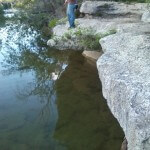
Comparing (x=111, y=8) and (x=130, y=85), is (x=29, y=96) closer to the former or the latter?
(x=130, y=85)

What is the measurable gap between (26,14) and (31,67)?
15869 mm

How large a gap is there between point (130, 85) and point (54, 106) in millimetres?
4318

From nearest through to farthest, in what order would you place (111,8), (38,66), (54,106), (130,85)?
(130,85), (54,106), (38,66), (111,8)

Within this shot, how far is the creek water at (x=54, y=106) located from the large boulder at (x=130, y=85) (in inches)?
65.3

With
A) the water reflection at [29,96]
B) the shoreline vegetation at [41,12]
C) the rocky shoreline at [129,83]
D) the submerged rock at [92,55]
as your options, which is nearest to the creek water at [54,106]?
the water reflection at [29,96]

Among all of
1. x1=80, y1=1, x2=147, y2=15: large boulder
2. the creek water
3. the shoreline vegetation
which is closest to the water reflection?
the creek water

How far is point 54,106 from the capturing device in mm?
9172

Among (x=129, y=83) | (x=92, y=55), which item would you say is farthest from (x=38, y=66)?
(x=129, y=83)

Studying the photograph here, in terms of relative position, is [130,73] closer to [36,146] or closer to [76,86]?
[36,146]

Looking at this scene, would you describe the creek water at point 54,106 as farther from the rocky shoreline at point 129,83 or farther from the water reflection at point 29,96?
the rocky shoreline at point 129,83

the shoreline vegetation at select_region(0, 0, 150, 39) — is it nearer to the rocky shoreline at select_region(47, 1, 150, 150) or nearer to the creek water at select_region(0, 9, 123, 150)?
the creek water at select_region(0, 9, 123, 150)

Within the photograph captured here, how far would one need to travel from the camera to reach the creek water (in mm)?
7145

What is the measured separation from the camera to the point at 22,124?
315 inches

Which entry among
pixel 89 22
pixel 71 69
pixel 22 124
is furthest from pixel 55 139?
pixel 89 22
